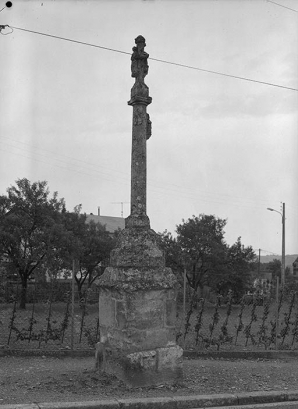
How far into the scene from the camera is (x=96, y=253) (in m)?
29.9

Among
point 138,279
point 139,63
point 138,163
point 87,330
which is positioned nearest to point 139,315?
point 138,279

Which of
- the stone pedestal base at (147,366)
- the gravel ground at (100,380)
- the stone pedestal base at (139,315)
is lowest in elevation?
the gravel ground at (100,380)

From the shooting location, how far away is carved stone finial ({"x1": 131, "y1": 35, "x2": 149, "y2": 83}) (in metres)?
7.60

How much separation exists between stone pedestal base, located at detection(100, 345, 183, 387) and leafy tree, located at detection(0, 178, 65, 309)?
15.6 metres

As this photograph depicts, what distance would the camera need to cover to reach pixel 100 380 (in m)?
6.80

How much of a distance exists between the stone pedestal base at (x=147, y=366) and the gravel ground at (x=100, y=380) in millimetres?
109

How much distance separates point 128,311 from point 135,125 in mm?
2794

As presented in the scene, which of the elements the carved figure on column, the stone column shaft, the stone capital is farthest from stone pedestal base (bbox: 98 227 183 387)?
the carved figure on column

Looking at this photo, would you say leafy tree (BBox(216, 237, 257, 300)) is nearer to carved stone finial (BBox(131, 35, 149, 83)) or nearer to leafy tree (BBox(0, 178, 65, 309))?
leafy tree (BBox(0, 178, 65, 309))

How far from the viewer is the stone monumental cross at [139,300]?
22.1 ft

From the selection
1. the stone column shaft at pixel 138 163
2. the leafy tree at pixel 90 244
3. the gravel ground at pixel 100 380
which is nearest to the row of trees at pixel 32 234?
the leafy tree at pixel 90 244

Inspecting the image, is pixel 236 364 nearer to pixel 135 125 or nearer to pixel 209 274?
pixel 135 125

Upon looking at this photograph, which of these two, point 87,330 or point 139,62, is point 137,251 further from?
point 87,330

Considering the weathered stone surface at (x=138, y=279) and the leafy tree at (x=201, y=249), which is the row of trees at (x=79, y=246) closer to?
the leafy tree at (x=201, y=249)
